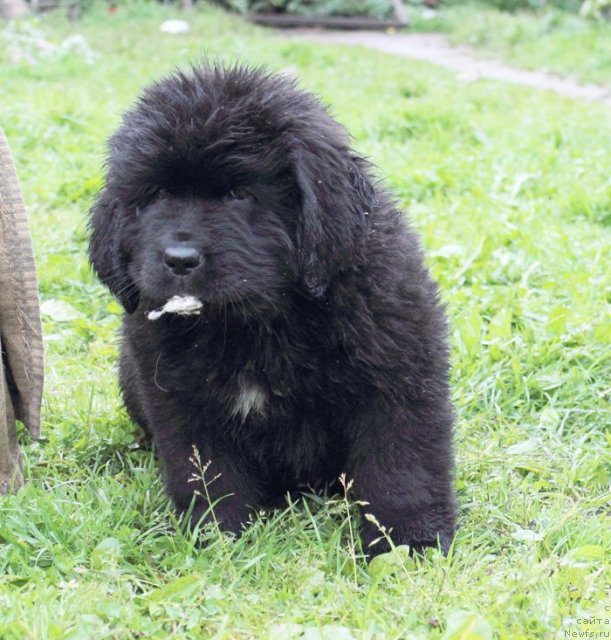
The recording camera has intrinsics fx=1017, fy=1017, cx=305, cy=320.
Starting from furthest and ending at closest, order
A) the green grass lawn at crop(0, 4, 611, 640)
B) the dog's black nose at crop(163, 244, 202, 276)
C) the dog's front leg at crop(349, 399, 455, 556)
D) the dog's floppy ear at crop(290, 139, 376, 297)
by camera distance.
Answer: the dog's front leg at crop(349, 399, 455, 556)
the dog's floppy ear at crop(290, 139, 376, 297)
the dog's black nose at crop(163, 244, 202, 276)
the green grass lawn at crop(0, 4, 611, 640)

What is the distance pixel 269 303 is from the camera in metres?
2.66

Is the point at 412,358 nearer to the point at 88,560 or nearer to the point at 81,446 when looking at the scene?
the point at 88,560

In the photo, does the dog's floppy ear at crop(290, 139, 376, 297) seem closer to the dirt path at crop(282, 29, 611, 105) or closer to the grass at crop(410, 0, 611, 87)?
the dirt path at crop(282, 29, 611, 105)

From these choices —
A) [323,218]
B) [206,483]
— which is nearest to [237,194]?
[323,218]

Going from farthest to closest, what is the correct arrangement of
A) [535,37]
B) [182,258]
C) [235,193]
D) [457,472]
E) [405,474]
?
[535,37]
[457,472]
[405,474]
[235,193]
[182,258]

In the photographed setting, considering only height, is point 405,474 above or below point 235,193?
below

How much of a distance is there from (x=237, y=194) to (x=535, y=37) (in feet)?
40.7

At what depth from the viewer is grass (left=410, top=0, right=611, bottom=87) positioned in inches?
454

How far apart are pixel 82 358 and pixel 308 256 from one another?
179 cm

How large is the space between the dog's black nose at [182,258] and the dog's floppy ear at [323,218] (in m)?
0.30

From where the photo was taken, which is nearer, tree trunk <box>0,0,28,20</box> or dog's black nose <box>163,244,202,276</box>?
dog's black nose <box>163,244,202,276</box>

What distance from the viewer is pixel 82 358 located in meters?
4.15

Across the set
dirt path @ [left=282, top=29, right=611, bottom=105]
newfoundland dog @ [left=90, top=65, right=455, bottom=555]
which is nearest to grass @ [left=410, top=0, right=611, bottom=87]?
dirt path @ [left=282, top=29, right=611, bottom=105]

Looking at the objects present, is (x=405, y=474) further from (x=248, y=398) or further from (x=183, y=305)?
(x=183, y=305)
